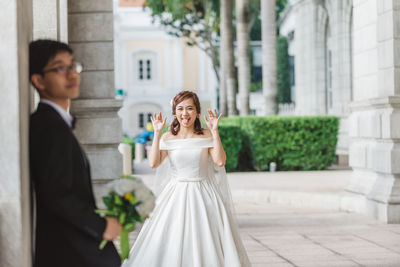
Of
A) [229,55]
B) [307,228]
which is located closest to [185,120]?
Result: [307,228]

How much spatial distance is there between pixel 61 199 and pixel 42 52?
0.64m

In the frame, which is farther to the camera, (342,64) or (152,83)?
(152,83)

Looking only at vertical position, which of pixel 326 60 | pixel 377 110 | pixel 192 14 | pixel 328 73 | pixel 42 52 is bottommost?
pixel 377 110

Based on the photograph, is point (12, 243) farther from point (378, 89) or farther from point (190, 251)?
point (378, 89)

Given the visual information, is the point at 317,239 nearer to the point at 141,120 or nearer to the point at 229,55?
the point at 229,55

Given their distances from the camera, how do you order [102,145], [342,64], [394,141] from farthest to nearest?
[342,64] → [394,141] → [102,145]

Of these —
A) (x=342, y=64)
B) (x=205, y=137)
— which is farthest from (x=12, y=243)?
(x=342, y=64)

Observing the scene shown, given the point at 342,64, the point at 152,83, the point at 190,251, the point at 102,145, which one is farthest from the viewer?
the point at 152,83

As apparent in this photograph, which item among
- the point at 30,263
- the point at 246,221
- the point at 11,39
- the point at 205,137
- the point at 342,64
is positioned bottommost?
the point at 246,221

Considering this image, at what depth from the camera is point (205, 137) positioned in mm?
5504

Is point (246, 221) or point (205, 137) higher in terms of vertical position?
point (205, 137)

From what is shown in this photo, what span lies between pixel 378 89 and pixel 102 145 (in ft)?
14.2

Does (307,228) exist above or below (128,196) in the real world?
below

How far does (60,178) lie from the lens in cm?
252
